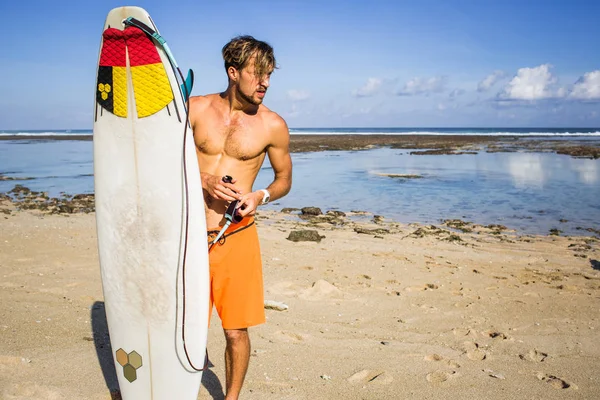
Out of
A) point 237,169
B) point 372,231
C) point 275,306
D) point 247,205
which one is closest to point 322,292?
point 275,306

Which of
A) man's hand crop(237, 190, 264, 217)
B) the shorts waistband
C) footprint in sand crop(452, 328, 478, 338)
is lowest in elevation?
footprint in sand crop(452, 328, 478, 338)

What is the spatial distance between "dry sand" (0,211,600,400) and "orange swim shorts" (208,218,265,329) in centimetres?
74

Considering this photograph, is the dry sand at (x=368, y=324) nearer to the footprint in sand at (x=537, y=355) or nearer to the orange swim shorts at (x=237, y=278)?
the footprint in sand at (x=537, y=355)

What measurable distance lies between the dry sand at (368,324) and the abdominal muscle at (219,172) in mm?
1267

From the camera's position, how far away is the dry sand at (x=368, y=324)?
142 inches

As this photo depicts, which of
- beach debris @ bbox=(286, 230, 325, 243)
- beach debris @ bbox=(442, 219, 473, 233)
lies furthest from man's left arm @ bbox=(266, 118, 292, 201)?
beach debris @ bbox=(442, 219, 473, 233)

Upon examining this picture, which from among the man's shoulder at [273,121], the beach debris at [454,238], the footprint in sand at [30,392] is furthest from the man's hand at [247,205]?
the beach debris at [454,238]

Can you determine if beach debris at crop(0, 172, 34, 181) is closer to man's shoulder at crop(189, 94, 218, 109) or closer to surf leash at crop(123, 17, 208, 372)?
man's shoulder at crop(189, 94, 218, 109)

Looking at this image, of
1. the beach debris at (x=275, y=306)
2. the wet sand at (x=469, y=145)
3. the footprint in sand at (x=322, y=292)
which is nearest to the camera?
the beach debris at (x=275, y=306)

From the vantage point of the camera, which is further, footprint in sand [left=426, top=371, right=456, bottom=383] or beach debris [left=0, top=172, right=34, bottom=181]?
beach debris [left=0, top=172, right=34, bottom=181]

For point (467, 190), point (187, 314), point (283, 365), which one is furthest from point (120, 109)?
point (467, 190)

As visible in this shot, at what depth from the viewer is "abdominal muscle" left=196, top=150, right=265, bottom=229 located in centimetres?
323

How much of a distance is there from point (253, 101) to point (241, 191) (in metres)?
0.57

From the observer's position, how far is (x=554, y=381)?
3.68m
